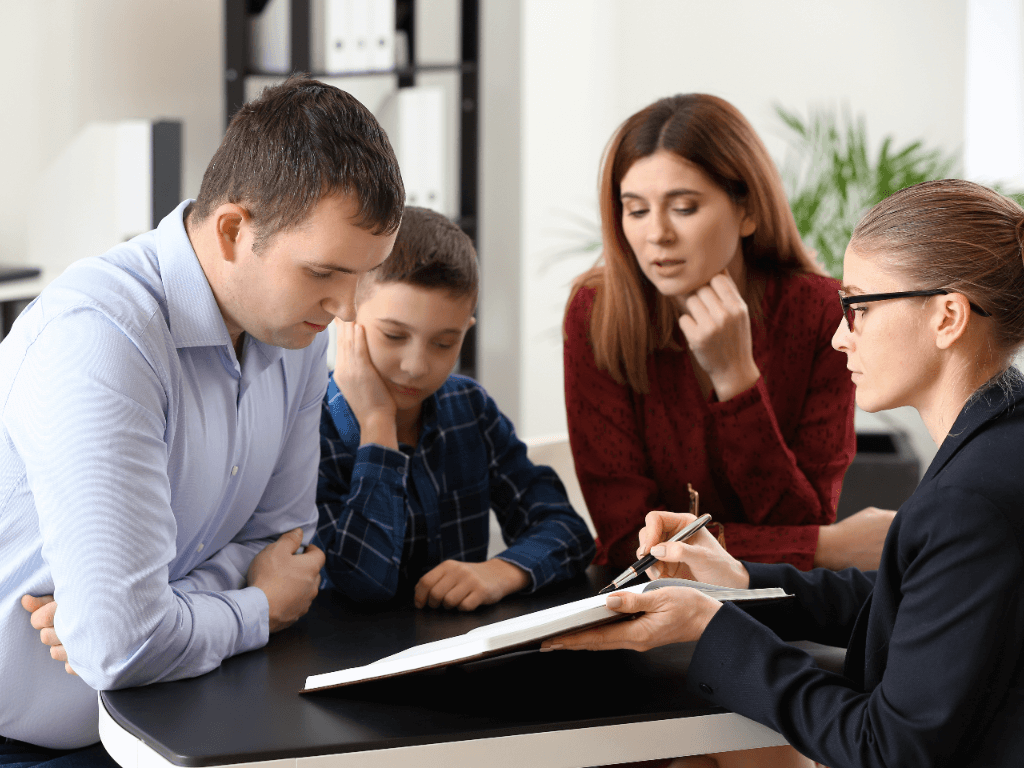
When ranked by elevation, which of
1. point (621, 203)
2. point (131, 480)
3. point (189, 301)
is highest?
point (621, 203)

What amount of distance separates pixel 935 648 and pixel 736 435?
2.49 feet

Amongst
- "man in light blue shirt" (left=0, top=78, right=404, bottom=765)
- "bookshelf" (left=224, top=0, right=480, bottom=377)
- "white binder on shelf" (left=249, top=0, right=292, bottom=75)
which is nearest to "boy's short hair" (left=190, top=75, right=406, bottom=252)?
"man in light blue shirt" (left=0, top=78, right=404, bottom=765)

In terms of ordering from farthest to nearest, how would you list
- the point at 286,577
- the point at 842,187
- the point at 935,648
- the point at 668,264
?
the point at 842,187 < the point at 668,264 < the point at 286,577 < the point at 935,648

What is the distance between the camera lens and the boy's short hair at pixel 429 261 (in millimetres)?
1499

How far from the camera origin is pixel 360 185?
108 centimetres

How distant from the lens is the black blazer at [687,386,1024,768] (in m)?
0.84

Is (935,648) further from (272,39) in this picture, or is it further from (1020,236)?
(272,39)

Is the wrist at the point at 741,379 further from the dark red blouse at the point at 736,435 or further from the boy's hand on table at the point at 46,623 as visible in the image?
the boy's hand on table at the point at 46,623

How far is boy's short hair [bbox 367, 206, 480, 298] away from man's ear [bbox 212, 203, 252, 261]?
1.27 ft

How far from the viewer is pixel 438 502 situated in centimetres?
156

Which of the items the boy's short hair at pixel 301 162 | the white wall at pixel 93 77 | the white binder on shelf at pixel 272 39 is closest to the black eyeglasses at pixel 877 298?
the boy's short hair at pixel 301 162

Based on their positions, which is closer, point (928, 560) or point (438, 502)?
point (928, 560)

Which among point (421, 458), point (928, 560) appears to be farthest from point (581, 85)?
point (928, 560)

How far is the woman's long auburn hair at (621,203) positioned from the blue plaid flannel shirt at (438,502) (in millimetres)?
241
